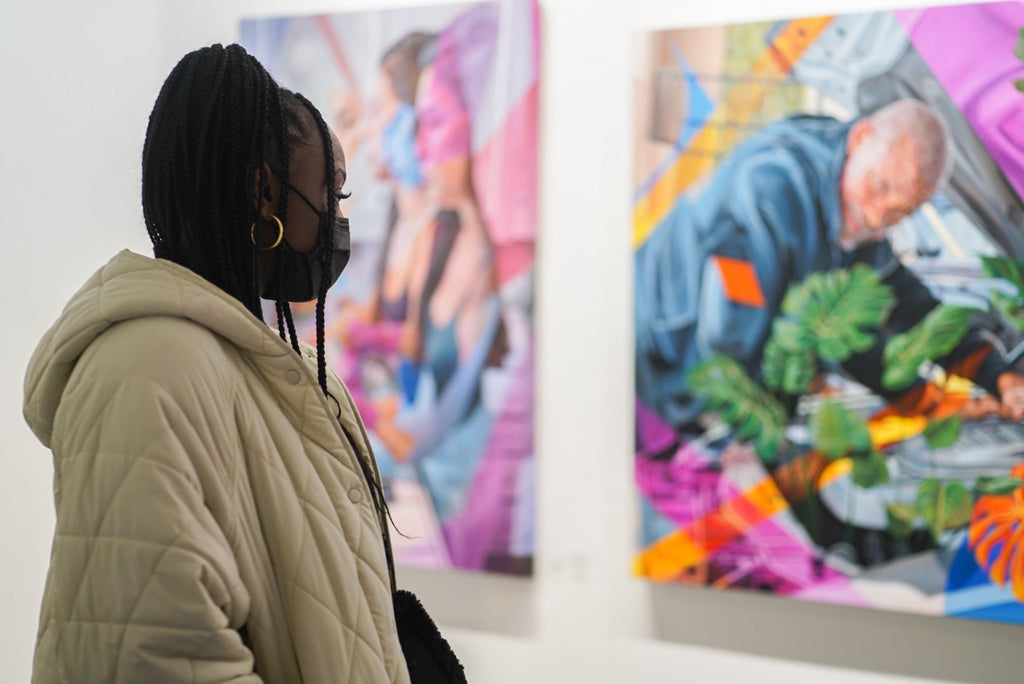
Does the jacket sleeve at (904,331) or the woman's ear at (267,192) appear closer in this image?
the woman's ear at (267,192)

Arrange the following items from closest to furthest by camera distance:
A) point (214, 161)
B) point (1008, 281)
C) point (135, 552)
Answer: point (135, 552), point (214, 161), point (1008, 281)

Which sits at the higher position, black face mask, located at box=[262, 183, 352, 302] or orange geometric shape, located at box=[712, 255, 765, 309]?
black face mask, located at box=[262, 183, 352, 302]

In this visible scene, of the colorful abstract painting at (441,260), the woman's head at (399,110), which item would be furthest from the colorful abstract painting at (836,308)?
the woman's head at (399,110)

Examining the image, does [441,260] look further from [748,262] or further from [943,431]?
[943,431]

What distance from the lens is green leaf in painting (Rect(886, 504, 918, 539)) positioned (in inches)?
62.5

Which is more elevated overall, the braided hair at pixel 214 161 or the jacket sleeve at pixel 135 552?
the braided hair at pixel 214 161

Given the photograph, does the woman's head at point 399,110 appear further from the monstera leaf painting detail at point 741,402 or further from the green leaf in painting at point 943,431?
the green leaf in painting at point 943,431

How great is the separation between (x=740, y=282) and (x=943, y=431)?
1.33 feet

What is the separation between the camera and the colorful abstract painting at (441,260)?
1821mm

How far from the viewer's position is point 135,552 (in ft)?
2.56

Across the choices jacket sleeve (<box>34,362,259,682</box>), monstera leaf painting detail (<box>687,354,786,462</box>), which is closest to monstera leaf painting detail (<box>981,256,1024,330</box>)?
monstera leaf painting detail (<box>687,354,786,462</box>)

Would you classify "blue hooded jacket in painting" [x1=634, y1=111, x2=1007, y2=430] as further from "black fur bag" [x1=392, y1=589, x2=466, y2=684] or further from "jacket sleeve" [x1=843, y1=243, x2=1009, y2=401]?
"black fur bag" [x1=392, y1=589, x2=466, y2=684]

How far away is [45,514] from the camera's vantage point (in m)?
2.03

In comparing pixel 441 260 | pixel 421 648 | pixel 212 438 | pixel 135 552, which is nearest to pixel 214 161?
pixel 212 438
